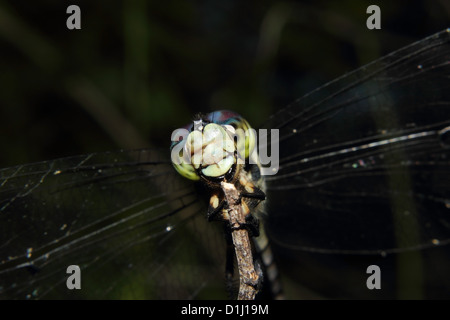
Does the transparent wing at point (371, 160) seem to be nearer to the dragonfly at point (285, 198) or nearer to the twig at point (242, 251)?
the dragonfly at point (285, 198)

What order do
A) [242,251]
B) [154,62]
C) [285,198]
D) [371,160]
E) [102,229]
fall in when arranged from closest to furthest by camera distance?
[242,251] → [102,229] → [371,160] → [285,198] → [154,62]

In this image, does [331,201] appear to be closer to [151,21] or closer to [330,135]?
[330,135]

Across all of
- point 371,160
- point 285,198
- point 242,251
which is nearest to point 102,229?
point 285,198

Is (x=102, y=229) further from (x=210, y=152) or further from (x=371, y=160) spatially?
(x=371, y=160)

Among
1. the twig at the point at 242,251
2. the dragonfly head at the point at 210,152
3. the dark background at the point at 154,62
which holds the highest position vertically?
the dark background at the point at 154,62

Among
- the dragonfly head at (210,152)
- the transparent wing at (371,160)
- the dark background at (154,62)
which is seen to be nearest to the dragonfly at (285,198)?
the transparent wing at (371,160)

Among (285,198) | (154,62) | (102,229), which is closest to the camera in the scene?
(102,229)
